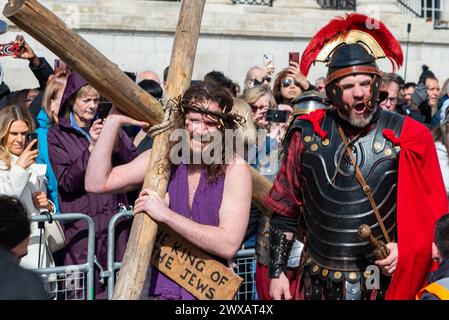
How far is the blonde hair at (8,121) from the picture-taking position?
7248mm

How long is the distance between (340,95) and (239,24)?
447 inches

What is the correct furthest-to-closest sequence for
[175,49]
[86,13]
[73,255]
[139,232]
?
[86,13], [73,255], [175,49], [139,232]

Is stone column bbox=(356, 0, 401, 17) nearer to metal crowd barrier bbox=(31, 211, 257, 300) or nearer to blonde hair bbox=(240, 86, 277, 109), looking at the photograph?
blonde hair bbox=(240, 86, 277, 109)

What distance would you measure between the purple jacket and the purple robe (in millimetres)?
1468

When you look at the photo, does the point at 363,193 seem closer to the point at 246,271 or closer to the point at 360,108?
the point at 360,108

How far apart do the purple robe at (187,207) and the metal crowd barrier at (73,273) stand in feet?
4.78

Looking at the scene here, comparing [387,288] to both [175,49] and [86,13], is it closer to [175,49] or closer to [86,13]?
[175,49]

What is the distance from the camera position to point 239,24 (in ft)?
55.7

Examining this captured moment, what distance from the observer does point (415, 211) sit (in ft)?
18.6

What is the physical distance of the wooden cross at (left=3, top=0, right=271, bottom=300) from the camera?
18.0ft

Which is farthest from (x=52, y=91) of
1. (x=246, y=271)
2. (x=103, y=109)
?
(x=246, y=271)

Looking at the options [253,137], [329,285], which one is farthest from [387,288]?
[253,137]

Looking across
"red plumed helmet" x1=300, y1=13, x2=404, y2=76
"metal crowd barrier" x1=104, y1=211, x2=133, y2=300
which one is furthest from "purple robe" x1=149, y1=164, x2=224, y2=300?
"metal crowd barrier" x1=104, y1=211, x2=133, y2=300

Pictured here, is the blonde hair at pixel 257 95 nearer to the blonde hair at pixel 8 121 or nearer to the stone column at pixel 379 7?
the blonde hair at pixel 8 121
